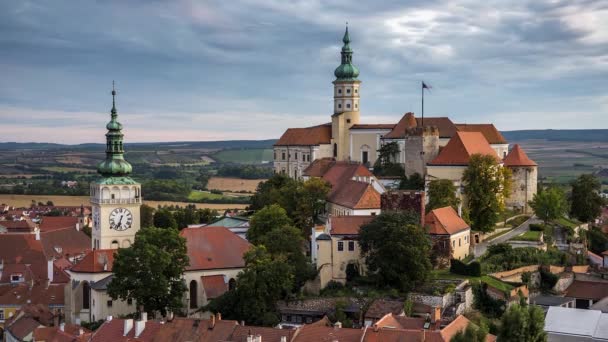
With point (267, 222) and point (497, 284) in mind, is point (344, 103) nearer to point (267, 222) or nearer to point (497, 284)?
point (267, 222)

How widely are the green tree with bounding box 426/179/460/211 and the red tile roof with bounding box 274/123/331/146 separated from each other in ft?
95.1

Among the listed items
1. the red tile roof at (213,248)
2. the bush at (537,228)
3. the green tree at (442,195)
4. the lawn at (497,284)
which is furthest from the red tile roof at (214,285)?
the bush at (537,228)

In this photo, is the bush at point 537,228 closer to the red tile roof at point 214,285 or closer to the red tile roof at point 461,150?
the red tile roof at point 461,150

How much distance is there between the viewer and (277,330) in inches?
1796

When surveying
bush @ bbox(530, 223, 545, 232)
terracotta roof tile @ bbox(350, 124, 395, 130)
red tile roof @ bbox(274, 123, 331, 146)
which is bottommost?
bush @ bbox(530, 223, 545, 232)

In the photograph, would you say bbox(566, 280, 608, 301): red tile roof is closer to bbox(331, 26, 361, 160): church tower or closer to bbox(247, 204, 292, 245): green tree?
bbox(247, 204, 292, 245): green tree

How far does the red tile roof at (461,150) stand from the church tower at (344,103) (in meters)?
21.1

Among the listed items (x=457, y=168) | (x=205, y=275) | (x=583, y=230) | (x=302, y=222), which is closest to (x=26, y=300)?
(x=205, y=275)

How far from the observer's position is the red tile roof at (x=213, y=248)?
61906mm

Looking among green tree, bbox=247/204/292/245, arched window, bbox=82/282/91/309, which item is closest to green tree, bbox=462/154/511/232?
green tree, bbox=247/204/292/245

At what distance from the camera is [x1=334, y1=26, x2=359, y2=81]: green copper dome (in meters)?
100

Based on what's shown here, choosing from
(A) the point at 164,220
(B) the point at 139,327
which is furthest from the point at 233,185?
(B) the point at 139,327

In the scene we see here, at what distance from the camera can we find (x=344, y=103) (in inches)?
3912

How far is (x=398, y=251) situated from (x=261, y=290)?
29.4 ft
